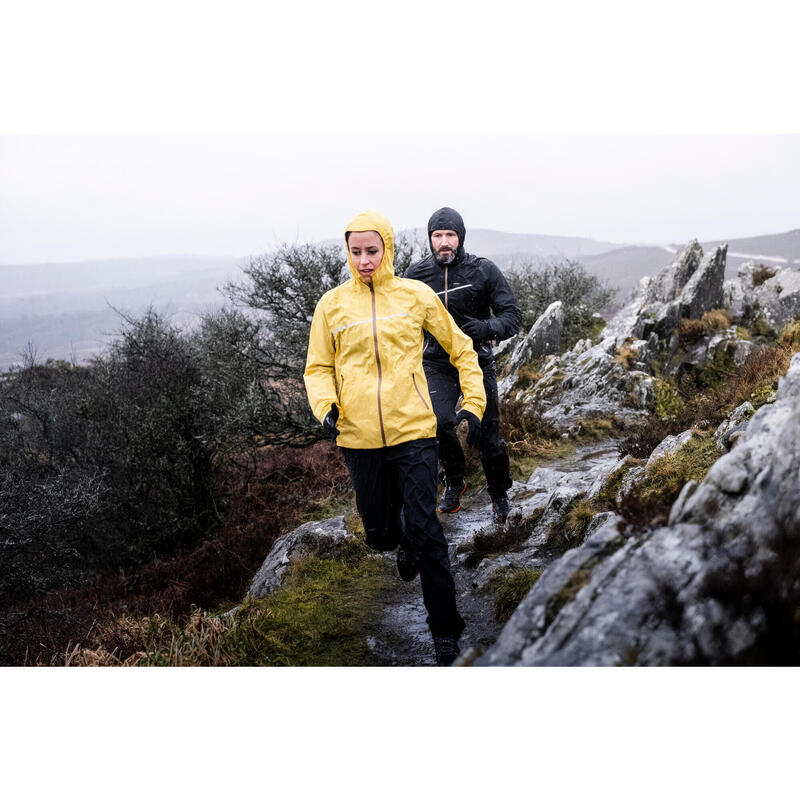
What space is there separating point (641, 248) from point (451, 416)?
66.2m

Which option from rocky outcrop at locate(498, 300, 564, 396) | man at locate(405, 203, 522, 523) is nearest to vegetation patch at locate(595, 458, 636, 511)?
man at locate(405, 203, 522, 523)

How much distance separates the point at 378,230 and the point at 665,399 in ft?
24.2

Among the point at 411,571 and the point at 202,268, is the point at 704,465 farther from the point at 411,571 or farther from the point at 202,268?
the point at 202,268

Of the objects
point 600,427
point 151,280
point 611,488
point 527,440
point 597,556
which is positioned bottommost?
point 527,440

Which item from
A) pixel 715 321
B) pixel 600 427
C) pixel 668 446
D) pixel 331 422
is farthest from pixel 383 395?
pixel 715 321

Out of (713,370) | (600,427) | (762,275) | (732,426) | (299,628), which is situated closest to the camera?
(299,628)

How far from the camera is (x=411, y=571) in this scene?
404 cm

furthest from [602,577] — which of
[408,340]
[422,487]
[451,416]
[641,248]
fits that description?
[641,248]

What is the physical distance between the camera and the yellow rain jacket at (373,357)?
11.0ft

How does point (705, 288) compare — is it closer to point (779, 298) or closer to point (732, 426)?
point (779, 298)

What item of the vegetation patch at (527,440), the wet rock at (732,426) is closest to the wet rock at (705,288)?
the vegetation patch at (527,440)

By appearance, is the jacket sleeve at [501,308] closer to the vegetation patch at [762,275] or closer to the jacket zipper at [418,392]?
the jacket zipper at [418,392]

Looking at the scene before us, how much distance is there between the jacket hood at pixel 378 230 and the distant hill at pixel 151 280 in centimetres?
214

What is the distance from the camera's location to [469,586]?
4.68 m
